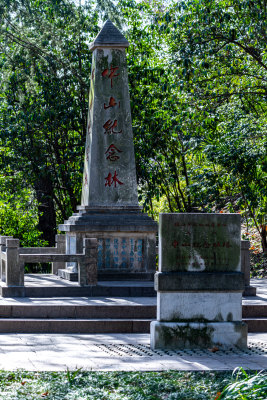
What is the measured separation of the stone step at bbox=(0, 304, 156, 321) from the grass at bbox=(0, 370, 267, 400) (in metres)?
3.76

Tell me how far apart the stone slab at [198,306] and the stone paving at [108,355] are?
407 mm

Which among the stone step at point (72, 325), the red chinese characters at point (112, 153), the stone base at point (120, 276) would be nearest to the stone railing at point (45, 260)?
the stone base at point (120, 276)

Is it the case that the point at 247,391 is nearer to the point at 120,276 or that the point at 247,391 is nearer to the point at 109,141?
the point at 120,276

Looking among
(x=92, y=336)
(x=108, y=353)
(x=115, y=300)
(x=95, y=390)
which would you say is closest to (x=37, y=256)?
(x=115, y=300)

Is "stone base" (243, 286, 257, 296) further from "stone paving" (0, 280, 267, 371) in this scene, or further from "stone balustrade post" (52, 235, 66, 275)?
"stone balustrade post" (52, 235, 66, 275)

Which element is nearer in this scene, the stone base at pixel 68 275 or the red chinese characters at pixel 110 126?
the stone base at pixel 68 275

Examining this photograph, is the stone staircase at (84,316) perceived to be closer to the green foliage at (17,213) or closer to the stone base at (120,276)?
the stone base at (120,276)

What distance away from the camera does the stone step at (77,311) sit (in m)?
9.91

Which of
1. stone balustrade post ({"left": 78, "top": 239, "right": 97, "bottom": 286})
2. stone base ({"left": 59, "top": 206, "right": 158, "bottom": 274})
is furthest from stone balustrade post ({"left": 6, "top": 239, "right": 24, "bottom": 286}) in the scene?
stone base ({"left": 59, "top": 206, "right": 158, "bottom": 274})

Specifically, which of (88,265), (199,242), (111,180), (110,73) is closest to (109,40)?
(110,73)

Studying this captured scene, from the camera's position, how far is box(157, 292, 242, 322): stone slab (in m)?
7.86

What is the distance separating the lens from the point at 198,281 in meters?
7.89

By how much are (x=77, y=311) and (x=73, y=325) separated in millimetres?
662

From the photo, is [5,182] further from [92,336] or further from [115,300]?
[92,336]
